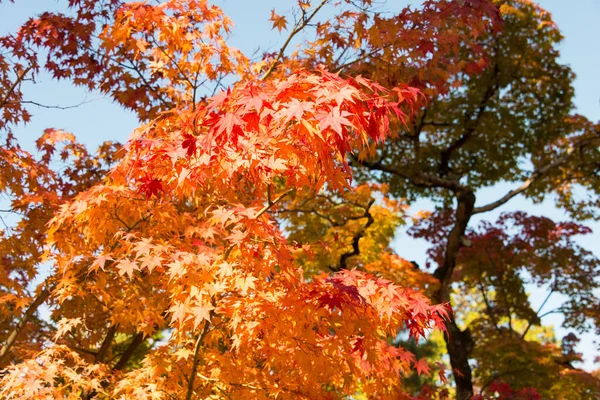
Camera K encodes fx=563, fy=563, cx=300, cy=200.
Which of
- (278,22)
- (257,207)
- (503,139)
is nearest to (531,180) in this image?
(503,139)

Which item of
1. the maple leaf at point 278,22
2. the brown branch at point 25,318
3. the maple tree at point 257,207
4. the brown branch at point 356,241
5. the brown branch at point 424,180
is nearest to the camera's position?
the maple tree at point 257,207

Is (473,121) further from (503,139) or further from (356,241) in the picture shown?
(356,241)

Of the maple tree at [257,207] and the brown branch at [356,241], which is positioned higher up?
the brown branch at [356,241]

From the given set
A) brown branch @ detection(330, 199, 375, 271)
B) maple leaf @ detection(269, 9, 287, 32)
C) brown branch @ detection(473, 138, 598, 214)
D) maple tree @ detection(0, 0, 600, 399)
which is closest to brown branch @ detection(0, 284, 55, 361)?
maple tree @ detection(0, 0, 600, 399)

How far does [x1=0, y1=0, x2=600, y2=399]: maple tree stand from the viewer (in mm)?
3291

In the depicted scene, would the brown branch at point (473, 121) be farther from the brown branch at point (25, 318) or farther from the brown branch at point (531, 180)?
the brown branch at point (25, 318)

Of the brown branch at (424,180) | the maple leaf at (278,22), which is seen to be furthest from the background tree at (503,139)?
the maple leaf at (278,22)

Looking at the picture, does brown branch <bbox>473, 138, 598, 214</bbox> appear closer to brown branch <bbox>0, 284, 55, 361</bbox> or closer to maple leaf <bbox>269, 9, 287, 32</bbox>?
maple leaf <bbox>269, 9, 287, 32</bbox>

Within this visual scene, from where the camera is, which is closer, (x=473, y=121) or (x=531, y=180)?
(x=531, y=180)

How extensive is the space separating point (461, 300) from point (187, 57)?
21301 millimetres

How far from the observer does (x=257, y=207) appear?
13.0ft

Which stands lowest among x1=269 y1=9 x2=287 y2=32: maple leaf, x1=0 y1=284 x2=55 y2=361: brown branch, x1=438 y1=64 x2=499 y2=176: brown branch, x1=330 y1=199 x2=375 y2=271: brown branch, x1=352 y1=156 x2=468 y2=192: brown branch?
x1=0 y1=284 x2=55 y2=361: brown branch

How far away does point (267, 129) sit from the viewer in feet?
10.6

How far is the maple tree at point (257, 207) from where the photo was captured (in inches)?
130
